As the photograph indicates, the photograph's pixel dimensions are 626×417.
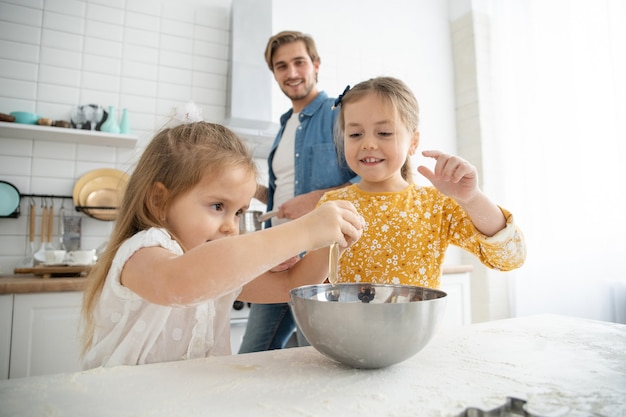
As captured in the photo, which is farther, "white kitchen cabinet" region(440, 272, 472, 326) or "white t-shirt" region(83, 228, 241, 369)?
"white kitchen cabinet" region(440, 272, 472, 326)

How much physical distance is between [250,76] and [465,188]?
5.95ft

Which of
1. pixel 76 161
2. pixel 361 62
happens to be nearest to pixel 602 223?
pixel 361 62

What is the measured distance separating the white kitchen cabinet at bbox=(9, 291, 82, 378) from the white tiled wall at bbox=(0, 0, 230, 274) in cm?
62

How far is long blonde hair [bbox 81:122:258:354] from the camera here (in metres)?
0.81

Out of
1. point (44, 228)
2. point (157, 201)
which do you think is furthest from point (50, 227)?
point (157, 201)

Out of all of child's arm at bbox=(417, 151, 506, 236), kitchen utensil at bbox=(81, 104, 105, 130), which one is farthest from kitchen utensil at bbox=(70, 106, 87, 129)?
child's arm at bbox=(417, 151, 506, 236)

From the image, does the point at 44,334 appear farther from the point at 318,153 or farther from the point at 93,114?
the point at 318,153

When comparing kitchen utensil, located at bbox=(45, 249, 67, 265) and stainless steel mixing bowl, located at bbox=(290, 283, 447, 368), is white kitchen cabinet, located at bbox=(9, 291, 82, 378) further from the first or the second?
stainless steel mixing bowl, located at bbox=(290, 283, 447, 368)

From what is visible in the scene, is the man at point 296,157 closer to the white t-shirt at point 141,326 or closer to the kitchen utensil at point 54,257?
the white t-shirt at point 141,326

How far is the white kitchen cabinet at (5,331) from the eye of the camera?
1468 millimetres

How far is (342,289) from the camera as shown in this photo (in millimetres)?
730

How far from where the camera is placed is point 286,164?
1655 mm

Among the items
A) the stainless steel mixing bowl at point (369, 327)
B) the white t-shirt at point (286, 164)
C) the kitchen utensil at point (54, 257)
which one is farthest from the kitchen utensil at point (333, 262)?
the kitchen utensil at point (54, 257)

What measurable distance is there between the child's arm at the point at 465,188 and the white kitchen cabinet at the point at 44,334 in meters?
1.41
